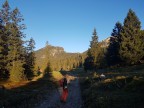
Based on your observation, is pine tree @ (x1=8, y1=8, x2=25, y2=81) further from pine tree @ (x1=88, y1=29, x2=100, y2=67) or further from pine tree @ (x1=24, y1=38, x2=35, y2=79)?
pine tree @ (x1=88, y1=29, x2=100, y2=67)

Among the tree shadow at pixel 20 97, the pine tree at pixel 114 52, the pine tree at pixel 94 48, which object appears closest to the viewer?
the tree shadow at pixel 20 97

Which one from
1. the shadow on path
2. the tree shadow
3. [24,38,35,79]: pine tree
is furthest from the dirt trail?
[24,38,35,79]: pine tree

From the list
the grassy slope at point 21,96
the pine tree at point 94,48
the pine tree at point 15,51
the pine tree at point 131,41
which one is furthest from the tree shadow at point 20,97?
the pine tree at point 94,48

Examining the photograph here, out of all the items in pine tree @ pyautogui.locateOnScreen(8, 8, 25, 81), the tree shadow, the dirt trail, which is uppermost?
pine tree @ pyautogui.locateOnScreen(8, 8, 25, 81)

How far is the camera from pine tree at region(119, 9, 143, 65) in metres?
62.0

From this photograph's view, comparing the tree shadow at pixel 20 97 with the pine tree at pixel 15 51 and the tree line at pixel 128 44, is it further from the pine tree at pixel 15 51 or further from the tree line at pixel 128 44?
the tree line at pixel 128 44

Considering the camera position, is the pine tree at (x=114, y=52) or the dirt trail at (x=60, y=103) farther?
the pine tree at (x=114, y=52)

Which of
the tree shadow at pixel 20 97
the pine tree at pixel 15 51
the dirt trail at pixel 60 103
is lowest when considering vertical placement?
the dirt trail at pixel 60 103

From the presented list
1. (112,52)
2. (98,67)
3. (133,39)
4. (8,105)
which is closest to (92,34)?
(98,67)

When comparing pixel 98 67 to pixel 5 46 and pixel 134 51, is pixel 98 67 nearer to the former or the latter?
pixel 134 51

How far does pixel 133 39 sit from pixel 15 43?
28418 mm

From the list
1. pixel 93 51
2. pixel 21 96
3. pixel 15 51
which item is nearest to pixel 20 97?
pixel 21 96

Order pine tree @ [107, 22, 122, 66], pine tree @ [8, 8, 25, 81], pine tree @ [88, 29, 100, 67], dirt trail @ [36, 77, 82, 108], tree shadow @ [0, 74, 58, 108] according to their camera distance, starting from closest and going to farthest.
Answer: tree shadow @ [0, 74, 58, 108]
dirt trail @ [36, 77, 82, 108]
pine tree @ [8, 8, 25, 81]
pine tree @ [107, 22, 122, 66]
pine tree @ [88, 29, 100, 67]

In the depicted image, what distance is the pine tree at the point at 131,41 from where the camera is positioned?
203 ft
